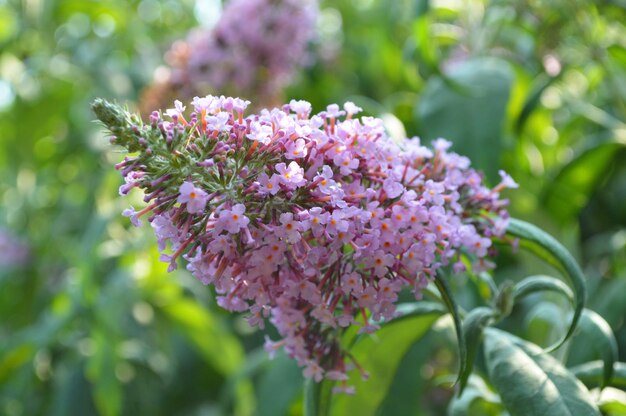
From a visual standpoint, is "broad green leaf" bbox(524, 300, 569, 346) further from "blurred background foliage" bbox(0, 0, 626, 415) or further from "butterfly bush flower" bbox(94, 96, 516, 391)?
"butterfly bush flower" bbox(94, 96, 516, 391)

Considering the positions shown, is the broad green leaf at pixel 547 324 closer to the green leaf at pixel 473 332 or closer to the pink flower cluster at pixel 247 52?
the green leaf at pixel 473 332

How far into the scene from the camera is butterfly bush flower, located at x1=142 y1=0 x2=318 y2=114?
108 inches

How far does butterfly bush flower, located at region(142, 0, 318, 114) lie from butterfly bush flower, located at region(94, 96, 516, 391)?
5.37 feet

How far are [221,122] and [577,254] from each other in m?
1.33

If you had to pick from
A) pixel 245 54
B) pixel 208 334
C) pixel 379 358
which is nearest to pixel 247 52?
pixel 245 54

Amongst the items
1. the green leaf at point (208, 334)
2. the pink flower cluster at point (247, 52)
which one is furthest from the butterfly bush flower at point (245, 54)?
the green leaf at point (208, 334)

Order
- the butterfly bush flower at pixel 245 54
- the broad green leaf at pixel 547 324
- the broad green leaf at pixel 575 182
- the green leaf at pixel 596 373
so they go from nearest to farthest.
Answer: the green leaf at pixel 596 373 < the broad green leaf at pixel 547 324 < the broad green leaf at pixel 575 182 < the butterfly bush flower at pixel 245 54

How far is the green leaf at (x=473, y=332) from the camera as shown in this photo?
1141mm

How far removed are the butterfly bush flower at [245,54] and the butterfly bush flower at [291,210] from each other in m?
1.64

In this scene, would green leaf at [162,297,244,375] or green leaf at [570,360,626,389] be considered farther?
green leaf at [162,297,244,375]

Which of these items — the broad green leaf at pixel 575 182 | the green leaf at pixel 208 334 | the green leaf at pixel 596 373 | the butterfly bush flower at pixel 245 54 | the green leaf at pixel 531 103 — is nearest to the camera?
the green leaf at pixel 596 373

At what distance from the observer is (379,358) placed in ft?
4.63

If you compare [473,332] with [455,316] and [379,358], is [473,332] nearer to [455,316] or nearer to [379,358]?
[455,316]

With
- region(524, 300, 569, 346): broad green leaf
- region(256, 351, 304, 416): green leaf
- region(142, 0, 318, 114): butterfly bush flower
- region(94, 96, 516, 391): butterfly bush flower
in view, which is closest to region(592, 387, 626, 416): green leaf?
region(524, 300, 569, 346): broad green leaf
